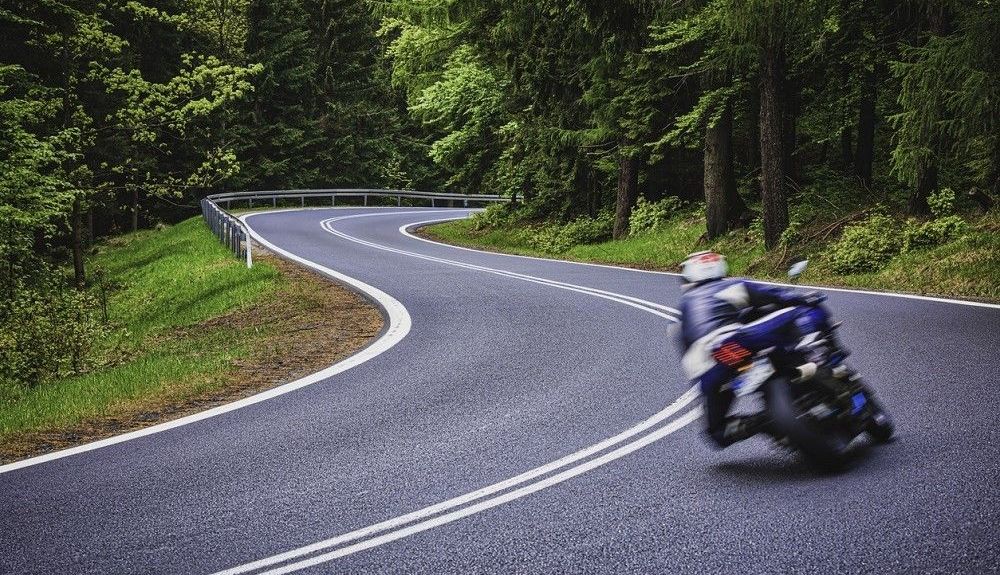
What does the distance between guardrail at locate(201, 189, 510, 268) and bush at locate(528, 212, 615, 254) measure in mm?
8059

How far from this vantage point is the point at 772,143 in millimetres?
17812

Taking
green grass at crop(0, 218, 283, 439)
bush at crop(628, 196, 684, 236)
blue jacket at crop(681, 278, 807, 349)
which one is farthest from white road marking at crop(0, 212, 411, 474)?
bush at crop(628, 196, 684, 236)

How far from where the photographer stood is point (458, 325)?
12.1 meters

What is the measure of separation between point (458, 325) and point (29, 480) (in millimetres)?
6728

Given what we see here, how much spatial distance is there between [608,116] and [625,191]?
2.65 m

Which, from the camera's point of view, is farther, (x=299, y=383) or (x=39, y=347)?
(x=39, y=347)

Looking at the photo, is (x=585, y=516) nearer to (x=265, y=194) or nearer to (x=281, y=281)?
(x=281, y=281)

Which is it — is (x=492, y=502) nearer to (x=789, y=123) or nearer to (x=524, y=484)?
(x=524, y=484)

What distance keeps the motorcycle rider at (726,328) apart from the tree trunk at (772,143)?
1261 centimetres

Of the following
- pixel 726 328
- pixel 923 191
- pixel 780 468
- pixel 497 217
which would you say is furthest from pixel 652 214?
pixel 780 468

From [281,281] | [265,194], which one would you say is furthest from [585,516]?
[265,194]

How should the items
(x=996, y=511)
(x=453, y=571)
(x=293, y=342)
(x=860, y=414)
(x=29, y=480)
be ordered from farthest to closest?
(x=293, y=342)
(x=29, y=480)
(x=860, y=414)
(x=996, y=511)
(x=453, y=571)

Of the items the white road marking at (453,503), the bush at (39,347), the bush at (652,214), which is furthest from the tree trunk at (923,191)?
the bush at (39,347)

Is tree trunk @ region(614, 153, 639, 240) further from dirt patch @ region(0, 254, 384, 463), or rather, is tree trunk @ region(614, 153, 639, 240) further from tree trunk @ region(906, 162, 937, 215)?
dirt patch @ region(0, 254, 384, 463)
